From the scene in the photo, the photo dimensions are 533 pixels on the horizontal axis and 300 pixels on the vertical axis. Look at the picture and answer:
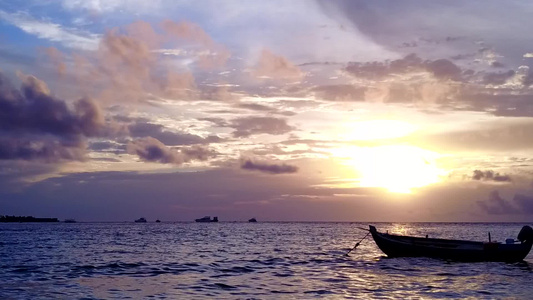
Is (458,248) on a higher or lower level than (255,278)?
higher

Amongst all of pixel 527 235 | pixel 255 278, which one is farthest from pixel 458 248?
pixel 255 278

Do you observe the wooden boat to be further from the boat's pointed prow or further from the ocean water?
the ocean water

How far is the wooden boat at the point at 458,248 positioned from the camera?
5084 cm

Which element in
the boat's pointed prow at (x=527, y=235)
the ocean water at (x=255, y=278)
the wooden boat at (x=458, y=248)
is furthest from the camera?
the wooden boat at (x=458, y=248)

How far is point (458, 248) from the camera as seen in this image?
53.0 meters

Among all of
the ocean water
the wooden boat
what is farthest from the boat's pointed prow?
the ocean water

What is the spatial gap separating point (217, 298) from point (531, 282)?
23.9 meters

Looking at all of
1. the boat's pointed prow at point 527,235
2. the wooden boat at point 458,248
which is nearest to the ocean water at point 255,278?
the wooden boat at point 458,248

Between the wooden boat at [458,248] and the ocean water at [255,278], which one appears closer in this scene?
the ocean water at [255,278]

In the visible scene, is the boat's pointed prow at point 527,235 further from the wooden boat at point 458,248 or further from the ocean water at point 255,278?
the ocean water at point 255,278

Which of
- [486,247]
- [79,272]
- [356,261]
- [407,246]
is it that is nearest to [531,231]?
[486,247]

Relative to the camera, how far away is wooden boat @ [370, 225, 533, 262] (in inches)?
2002

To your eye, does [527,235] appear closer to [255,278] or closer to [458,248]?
[458,248]

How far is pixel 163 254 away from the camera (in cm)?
6412
